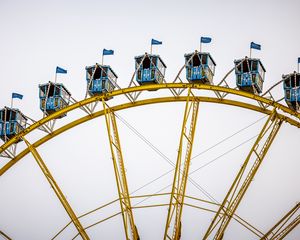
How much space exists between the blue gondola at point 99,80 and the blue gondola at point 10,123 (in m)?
5.59

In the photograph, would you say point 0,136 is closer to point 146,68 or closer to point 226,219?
point 146,68

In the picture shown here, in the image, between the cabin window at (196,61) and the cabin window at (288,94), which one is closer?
the cabin window at (288,94)

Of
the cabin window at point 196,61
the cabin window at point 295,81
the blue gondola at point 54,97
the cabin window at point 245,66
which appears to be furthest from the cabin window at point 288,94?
the blue gondola at point 54,97

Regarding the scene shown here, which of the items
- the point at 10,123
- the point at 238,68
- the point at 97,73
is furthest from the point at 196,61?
the point at 10,123

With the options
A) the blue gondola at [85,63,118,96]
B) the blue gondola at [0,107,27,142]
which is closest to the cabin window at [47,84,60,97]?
the blue gondola at [85,63,118,96]

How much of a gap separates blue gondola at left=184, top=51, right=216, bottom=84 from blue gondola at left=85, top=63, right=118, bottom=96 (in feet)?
A: 16.5

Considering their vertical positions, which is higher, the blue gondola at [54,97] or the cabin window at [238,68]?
the cabin window at [238,68]

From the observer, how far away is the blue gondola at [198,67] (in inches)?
1925

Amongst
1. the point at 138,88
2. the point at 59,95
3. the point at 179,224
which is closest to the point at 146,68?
the point at 138,88

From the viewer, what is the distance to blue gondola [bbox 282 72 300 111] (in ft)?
156

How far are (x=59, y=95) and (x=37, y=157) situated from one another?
13.7ft

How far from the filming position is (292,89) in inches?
1874

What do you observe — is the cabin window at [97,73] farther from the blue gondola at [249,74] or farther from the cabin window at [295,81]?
the cabin window at [295,81]

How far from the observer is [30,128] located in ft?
168
